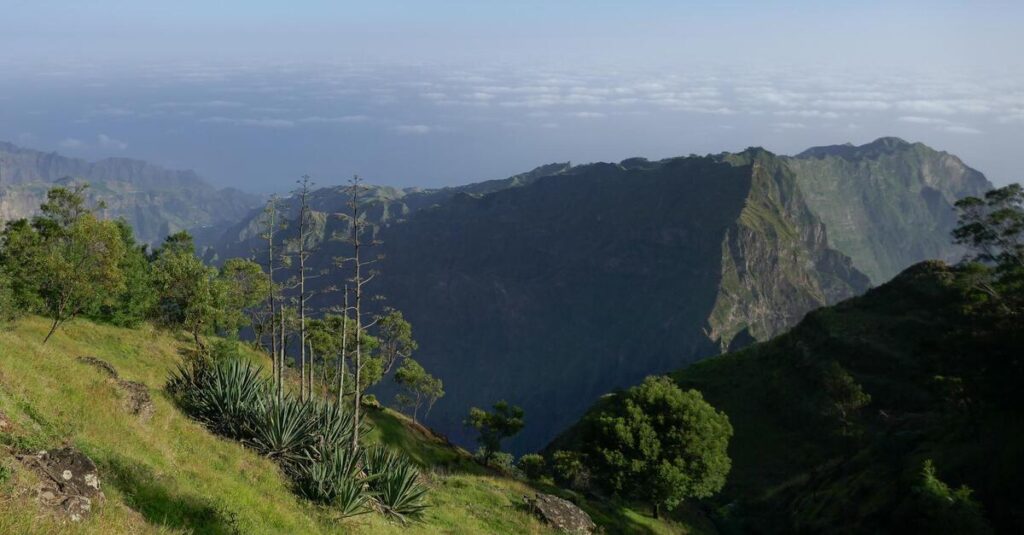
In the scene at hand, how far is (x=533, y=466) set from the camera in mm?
54156

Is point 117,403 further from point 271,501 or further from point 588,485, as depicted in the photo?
point 588,485

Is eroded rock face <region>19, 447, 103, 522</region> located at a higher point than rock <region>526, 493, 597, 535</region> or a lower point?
higher

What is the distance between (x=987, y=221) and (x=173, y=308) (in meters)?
60.5

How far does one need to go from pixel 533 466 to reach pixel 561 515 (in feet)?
95.7

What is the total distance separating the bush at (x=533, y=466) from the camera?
53.0m

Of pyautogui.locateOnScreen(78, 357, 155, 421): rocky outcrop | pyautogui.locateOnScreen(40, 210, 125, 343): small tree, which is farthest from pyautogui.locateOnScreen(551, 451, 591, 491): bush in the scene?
pyautogui.locateOnScreen(78, 357, 155, 421): rocky outcrop

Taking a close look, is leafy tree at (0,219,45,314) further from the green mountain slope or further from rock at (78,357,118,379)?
the green mountain slope

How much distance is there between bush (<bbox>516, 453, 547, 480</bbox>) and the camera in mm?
53050

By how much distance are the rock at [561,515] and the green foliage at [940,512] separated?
15.0 metres

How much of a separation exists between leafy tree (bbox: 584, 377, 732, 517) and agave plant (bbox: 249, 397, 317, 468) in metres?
25.9

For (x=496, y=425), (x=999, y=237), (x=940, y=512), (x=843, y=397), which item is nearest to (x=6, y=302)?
(x=496, y=425)

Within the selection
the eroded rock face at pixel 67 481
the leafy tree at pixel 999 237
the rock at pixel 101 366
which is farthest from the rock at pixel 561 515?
the leafy tree at pixel 999 237

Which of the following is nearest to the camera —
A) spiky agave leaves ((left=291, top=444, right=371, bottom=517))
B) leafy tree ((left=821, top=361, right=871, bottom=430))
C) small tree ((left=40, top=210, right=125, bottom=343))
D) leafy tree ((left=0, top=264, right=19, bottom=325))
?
spiky agave leaves ((left=291, top=444, right=371, bottom=517))

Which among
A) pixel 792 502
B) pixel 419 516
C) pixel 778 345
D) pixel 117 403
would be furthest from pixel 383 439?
pixel 778 345
